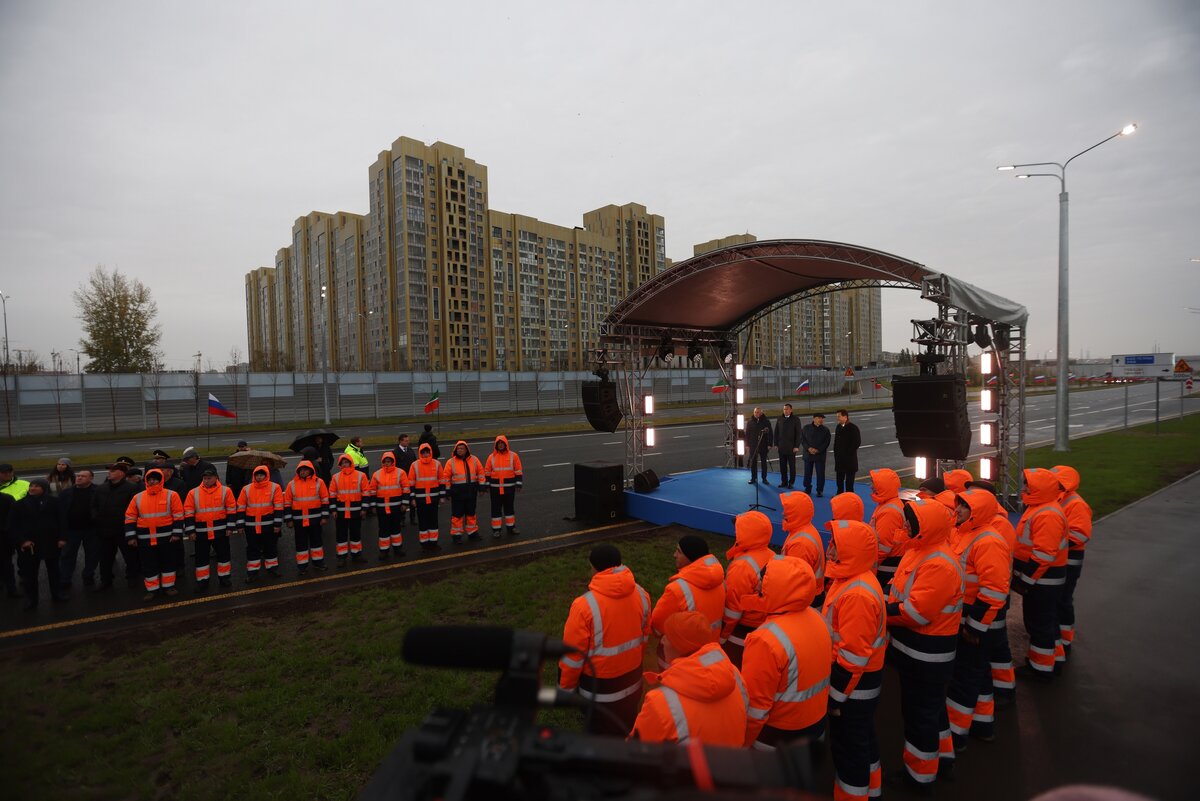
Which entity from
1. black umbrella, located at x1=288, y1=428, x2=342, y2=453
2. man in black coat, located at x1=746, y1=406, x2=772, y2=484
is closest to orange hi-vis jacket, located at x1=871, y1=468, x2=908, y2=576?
man in black coat, located at x1=746, y1=406, x2=772, y2=484

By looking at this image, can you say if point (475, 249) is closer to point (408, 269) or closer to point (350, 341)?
point (408, 269)

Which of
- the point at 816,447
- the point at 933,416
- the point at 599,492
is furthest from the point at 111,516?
the point at 816,447

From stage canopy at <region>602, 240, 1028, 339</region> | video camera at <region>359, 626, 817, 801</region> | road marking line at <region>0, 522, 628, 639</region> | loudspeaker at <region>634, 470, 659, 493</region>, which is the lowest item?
road marking line at <region>0, 522, 628, 639</region>

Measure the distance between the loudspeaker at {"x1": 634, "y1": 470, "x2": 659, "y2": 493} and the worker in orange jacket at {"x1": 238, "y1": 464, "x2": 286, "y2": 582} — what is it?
22.4ft

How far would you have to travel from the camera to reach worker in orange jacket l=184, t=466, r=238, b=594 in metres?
8.05

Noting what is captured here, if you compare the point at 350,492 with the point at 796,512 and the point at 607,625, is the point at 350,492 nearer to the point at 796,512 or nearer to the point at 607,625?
the point at 607,625

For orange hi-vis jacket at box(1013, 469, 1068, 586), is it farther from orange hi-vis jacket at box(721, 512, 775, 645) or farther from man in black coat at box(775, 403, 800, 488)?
man in black coat at box(775, 403, 800, 488)

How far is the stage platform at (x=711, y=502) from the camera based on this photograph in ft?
35.2

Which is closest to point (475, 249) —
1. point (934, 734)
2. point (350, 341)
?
point (350, 341)

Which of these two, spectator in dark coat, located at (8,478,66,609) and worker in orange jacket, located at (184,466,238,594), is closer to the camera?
spectator in dark coat, located at (8,478,66,609)

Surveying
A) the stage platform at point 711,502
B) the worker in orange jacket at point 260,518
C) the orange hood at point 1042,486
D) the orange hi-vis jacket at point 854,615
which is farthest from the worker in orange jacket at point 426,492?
the orange hood at point 1042,486

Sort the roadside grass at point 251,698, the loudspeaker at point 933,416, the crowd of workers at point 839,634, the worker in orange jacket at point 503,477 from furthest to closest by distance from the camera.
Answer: the worker in orange jacket at point 503,477, the loudspeaker at point 933,416, the crowd of workers at point 839,634, the roadside grass at point 251,698

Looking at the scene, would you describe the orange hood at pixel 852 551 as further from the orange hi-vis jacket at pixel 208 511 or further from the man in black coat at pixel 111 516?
the man in black coat at pixel 111 516

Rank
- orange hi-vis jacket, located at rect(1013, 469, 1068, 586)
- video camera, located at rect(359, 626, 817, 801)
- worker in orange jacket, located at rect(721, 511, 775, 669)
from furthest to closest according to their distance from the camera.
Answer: orange hi-vis jacket, located at rect(1013, 469, 1068, 586) → worker in orange jacket, located at rect(721, 511, 775, 669) → video camera, located at rect(359, 626, 817, 801)
